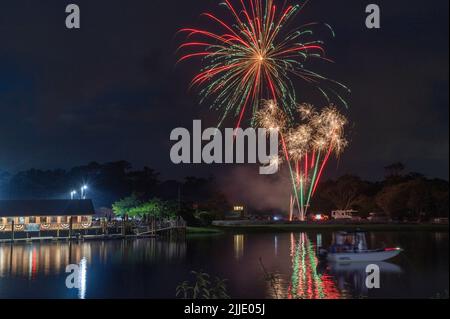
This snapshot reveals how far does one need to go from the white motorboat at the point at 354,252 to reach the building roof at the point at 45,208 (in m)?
36.9

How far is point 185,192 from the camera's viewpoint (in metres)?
142

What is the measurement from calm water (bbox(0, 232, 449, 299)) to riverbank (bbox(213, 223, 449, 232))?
687 inches

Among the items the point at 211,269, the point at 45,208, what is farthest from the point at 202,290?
the point at 45,208

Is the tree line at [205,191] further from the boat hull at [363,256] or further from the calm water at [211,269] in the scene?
the boat hull at [363,256]

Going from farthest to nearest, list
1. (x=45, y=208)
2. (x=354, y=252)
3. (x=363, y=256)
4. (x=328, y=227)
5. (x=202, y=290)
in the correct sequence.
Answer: (x=328, y=227)
(x=45, y=208)
(x=363, y=256)
(x=354, y=252)
(x=202, y=290)

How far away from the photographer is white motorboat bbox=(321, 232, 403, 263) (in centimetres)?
4816

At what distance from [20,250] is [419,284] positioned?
1627 inches

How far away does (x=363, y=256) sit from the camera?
49188 mm

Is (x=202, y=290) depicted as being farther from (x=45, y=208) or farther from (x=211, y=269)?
(x=45, y=208)

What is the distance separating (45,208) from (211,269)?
35.2 meters

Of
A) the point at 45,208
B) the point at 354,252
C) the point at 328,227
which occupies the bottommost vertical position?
the point at 328,227
